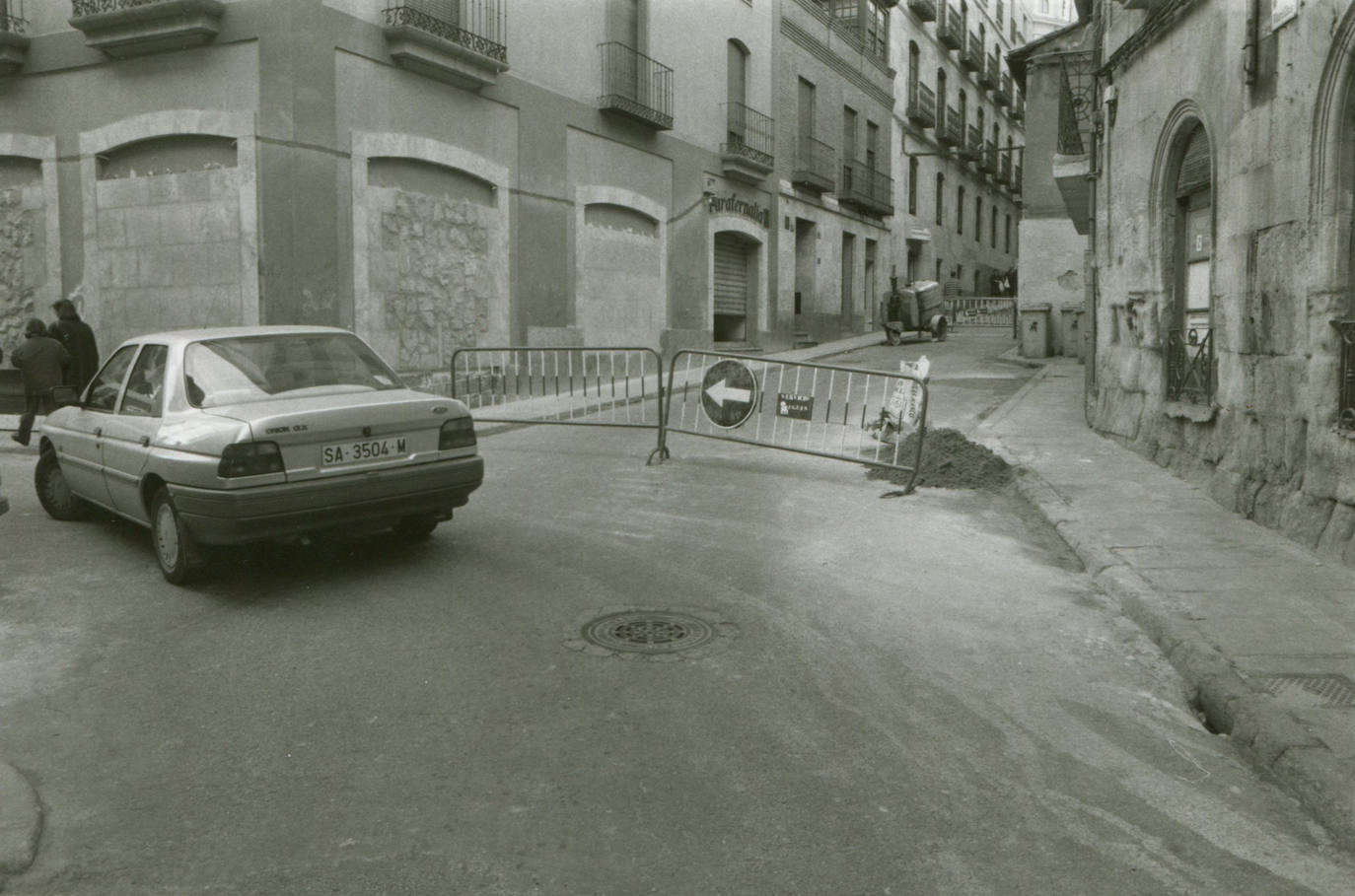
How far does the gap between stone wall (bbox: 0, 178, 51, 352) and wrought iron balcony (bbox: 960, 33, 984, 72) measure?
113ft

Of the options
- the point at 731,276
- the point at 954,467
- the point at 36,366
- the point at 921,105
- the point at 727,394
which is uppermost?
the point at 921,105

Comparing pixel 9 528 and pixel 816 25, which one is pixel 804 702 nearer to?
pixel 9 528

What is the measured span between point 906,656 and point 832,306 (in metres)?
26.9

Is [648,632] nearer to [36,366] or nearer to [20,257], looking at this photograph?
[36,366]

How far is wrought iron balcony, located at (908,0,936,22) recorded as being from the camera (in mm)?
35938

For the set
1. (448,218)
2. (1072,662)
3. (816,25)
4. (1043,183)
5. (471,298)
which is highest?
(816,25)

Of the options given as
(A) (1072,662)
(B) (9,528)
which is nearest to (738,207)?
(B) (9,528)

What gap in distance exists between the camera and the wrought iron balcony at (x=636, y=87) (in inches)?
756

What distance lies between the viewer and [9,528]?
304 inches

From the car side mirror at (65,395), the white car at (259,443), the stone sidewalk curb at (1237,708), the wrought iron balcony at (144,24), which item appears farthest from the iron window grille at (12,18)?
the stone sidewalk curb at (1237,708)

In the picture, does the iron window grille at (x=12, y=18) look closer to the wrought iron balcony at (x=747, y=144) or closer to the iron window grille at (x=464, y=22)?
the iron window grille at (x=464, y=22)

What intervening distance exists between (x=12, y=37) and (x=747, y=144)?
47.9 ft

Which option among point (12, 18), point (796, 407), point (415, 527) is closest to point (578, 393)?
point (796, 407)

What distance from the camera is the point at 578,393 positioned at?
1330 centimetres
